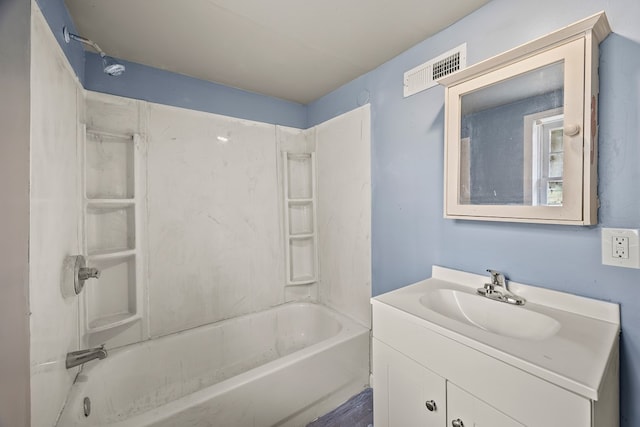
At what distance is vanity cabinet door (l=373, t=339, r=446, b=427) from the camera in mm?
956

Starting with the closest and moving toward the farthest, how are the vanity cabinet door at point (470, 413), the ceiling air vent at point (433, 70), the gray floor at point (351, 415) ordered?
the vanity cabinet door at point (470, 413) < the ceiling air vent at point (433, 70) < the gray floor at point (351, 415)

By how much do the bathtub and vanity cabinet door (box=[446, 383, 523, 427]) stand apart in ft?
2.78

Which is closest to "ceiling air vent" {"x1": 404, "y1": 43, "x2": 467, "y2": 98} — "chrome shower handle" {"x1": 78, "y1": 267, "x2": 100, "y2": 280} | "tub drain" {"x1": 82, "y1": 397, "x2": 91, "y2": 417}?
"chrome shower handle" {"x1": 78, "y1": 267, "x2": 100, "y2": 280}

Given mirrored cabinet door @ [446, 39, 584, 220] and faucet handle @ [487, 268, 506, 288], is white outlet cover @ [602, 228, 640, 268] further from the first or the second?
faucet handle @ [487, 268, 506, 288]

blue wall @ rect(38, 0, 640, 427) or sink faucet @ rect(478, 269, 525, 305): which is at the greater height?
blue wall @ rect(38, 0, 640, 427)

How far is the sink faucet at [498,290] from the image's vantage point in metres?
1.13

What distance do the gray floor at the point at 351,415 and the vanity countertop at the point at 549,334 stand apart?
3.08ft

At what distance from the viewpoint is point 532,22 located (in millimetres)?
1107

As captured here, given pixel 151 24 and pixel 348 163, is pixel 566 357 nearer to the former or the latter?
pixel 348 163

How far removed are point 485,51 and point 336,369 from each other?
196 cm

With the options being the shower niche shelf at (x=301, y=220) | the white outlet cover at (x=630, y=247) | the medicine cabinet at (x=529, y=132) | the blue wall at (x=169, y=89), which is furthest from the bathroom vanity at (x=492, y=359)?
the blue wall at (x=169, y=89)

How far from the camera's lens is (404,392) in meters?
1.07

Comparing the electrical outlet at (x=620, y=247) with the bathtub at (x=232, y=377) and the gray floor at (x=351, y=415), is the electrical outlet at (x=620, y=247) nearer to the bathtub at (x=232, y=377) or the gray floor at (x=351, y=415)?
the bathtub at (x=232, y=377)

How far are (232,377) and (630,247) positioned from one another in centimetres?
189
